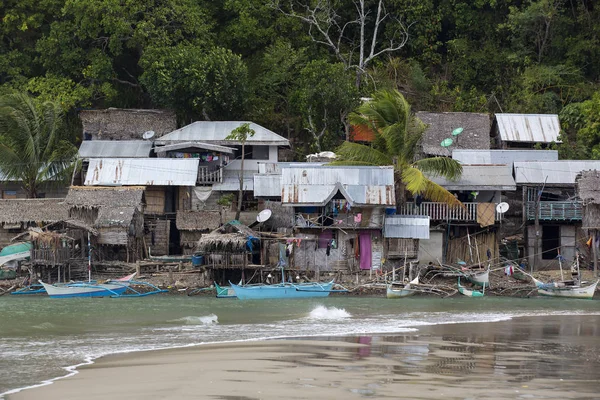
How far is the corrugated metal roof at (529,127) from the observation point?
42.0 m

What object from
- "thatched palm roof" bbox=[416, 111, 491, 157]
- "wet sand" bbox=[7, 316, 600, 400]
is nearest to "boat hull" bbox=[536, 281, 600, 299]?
"thatched palm roof" bbox=[416, 111, 491, 157]

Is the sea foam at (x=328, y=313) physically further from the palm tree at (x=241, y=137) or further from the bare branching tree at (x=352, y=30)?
the bare branching tree at (x=352, y=30)

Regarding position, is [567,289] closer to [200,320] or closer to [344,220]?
[344,220]

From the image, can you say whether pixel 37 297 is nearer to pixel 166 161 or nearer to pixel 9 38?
pixel 166 161

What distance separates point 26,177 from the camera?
132 feet

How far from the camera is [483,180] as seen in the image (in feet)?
125

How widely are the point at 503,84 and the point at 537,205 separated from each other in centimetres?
1015

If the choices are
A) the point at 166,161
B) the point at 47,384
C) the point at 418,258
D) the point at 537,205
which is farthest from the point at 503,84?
the point at 47,384

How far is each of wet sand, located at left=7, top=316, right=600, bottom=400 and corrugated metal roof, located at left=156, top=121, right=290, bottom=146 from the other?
64.9ft

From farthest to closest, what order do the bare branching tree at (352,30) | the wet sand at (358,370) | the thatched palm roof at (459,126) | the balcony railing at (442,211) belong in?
the bare branching tree at (352,30)
the thatched palm roof at (459,126)
the balcony railing at (442,211)
the wet sand at (358,370)

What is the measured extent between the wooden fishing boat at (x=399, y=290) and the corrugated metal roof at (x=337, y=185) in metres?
3.16

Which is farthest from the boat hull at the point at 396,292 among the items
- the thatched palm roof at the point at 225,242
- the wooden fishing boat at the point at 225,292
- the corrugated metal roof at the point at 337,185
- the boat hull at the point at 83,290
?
the boat hull at the point at 83,290

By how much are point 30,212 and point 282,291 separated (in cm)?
1077

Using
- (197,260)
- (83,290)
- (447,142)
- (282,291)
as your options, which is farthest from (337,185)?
(83,290)
